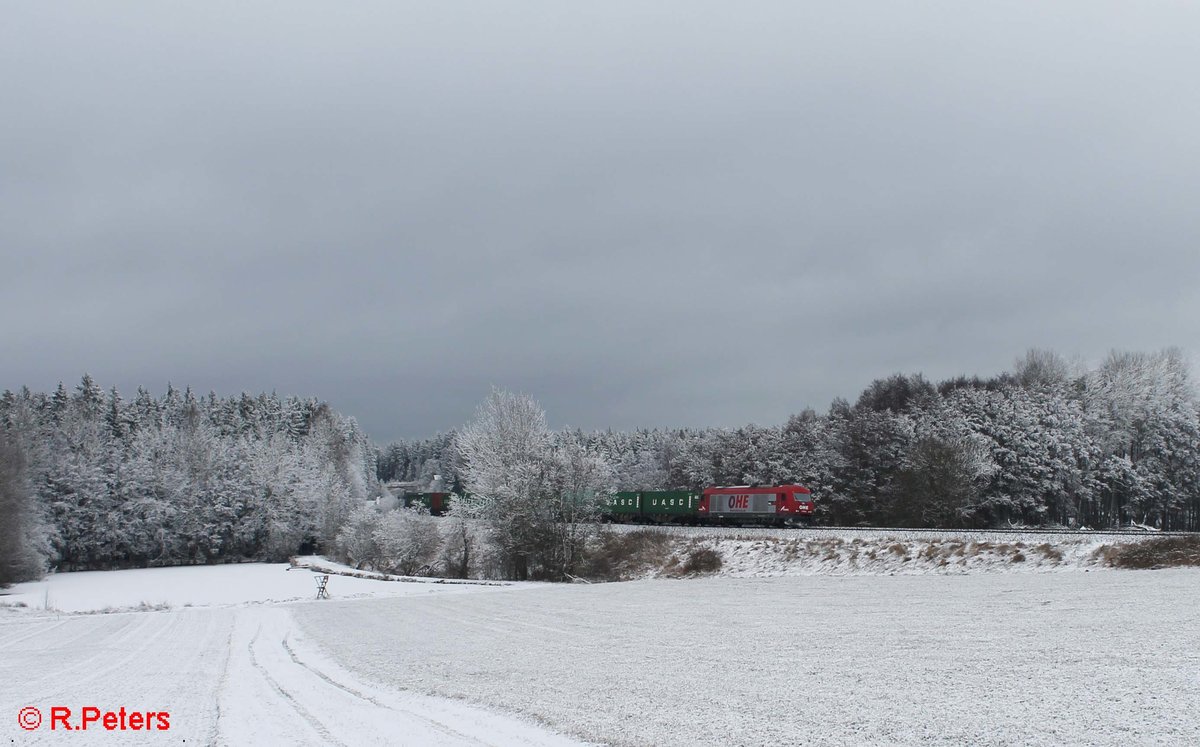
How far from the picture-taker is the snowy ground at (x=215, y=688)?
11945 mm

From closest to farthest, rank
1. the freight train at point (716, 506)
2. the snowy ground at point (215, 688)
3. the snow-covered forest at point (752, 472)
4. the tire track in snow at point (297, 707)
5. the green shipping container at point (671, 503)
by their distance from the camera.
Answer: the tire track in snow at point (297, 707), the snowy ground at point (215, 688), the snow-covered forest at point (752, 472), the freight train at point (716, 506), the green shipping container at point (671, 503)

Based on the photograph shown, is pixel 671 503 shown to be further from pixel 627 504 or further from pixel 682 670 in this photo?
pixel 682 670

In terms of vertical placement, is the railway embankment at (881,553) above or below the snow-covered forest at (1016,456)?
below

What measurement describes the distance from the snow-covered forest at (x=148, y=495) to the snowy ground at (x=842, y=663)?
64.3 m

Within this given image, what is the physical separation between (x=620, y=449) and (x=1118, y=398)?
391 feet

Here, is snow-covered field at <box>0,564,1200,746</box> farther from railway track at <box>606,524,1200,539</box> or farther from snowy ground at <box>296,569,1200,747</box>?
railway track at <box>606,524,1200,539</box>

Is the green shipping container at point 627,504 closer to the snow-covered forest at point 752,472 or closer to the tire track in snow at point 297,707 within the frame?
the snow-covered forest at point 752,472

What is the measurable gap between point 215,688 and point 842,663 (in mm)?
11969

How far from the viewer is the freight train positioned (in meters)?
72.9

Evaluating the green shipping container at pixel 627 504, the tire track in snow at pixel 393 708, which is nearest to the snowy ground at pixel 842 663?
the tire track in snow at pixel 393 708

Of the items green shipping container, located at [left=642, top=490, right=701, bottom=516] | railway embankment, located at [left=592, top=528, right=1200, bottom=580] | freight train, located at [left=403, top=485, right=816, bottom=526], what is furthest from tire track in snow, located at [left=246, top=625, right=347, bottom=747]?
green shipping container, located at [left=642, top=490, right=701, bottom=516]

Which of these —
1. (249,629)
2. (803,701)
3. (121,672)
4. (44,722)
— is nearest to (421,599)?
(249,629)

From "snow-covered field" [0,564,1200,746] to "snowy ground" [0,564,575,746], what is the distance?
78 millimetres

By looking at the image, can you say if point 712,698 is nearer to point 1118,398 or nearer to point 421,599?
point 421,599
